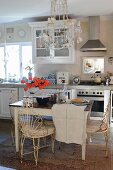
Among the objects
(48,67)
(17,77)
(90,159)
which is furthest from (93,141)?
(17,77)

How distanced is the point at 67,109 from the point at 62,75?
230cm

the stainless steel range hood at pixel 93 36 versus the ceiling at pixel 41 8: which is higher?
the ceiling at pixel 41 8

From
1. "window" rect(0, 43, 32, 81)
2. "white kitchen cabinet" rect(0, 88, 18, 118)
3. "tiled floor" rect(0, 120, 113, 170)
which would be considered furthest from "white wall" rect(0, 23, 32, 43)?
"tiled floor" rect(0, 120, 113, 170)

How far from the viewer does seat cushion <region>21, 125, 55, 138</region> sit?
3205 mm

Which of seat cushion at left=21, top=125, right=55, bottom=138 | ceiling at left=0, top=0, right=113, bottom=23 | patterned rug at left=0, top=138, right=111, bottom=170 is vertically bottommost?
patterned rug at left=0, top=138, right=111, bottom=170

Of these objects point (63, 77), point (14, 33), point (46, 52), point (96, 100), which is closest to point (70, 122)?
point (96, 100)

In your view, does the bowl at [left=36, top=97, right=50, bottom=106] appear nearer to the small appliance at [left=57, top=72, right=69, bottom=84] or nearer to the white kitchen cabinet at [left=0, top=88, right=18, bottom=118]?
the small appliance at [left=57, top=72, right=69, bottom=84]

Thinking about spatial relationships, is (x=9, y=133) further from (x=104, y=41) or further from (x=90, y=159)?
(x=104, y=41)

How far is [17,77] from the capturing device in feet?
20.1

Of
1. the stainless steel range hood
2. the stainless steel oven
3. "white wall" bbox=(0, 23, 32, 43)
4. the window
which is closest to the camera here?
the stainless steel oven

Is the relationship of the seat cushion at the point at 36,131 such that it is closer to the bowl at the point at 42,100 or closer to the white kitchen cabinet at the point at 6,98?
the bowl at the point at 42,100

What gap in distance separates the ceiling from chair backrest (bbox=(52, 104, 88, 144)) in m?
1.95

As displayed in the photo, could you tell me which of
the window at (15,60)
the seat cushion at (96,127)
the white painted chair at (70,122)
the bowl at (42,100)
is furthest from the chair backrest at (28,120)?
the window at (15,60)

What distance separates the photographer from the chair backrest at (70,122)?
10.4 feet
